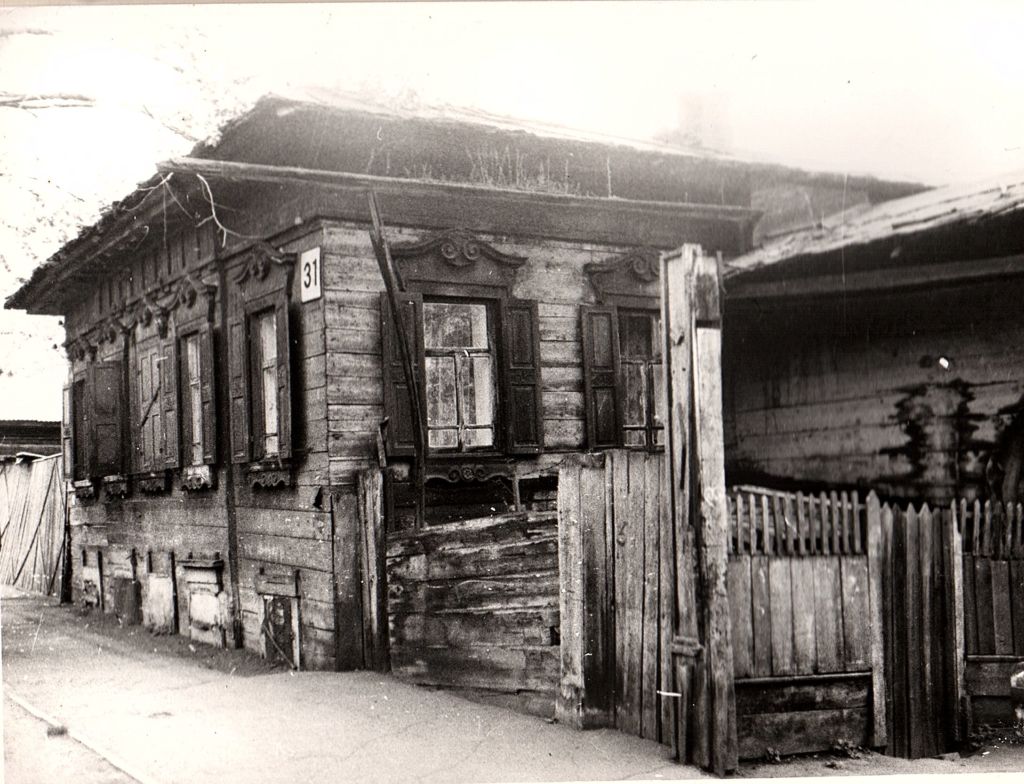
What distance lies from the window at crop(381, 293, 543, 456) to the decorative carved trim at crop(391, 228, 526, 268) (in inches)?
14.1

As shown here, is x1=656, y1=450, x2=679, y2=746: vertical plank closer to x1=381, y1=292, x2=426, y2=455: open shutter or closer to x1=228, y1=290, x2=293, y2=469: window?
x1=381, y1=292, x2=426, y2=455: open shutter

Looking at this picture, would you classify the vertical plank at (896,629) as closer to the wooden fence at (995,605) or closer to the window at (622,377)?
the wooden fence at (995,605)

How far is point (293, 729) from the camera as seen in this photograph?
7.05 metres

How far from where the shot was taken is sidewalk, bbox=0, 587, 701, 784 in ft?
20.0

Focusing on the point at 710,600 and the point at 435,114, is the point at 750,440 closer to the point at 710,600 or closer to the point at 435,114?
the point at 435,114

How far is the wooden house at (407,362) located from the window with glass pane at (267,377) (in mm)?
27

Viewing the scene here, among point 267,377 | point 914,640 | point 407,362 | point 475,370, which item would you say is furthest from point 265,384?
point 914,640

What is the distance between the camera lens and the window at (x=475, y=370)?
30.1 ft

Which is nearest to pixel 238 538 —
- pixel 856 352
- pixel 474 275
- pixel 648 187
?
pixel 474 275

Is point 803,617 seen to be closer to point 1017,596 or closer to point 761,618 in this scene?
point 761,618

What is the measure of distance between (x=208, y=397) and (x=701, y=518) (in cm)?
654

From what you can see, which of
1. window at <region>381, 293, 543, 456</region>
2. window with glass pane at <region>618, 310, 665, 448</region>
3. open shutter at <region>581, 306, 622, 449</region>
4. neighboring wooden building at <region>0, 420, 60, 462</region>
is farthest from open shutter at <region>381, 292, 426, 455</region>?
neighboring wooden building at <region>0, 420, 60, 462</region>

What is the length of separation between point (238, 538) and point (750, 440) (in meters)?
5.07

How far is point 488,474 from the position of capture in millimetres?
9422
